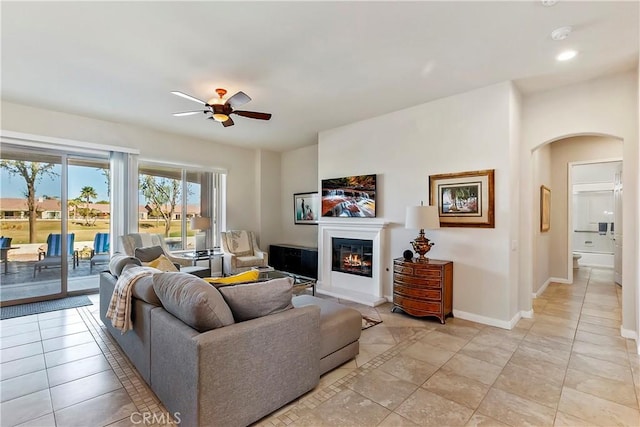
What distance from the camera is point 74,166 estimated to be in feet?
16.4

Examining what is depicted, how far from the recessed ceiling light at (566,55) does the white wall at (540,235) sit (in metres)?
1.95

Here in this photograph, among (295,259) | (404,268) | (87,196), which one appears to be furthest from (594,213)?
(87,196)

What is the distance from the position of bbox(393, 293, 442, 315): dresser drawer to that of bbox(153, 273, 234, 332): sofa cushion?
2658 mm

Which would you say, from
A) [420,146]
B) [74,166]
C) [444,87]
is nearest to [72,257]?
[74,166]

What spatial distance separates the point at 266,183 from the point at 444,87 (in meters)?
4.55

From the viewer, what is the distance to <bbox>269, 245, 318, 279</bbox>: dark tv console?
600cm

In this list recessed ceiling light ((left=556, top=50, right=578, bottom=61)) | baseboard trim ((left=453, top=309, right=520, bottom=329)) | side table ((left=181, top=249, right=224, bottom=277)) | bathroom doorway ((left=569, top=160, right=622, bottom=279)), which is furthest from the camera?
bathroom doorway ((left=569, top=160, right=622, bottom=279))

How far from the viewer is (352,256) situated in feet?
16.8

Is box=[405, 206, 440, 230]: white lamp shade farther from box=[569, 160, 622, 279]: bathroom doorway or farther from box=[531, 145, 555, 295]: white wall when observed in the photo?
box=[569, 160, 622, 279]: bathroom doorway

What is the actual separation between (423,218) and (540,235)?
311 centimetres

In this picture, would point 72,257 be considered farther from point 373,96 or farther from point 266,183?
point 373,96

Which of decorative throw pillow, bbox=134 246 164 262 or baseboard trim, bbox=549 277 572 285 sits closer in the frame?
decorative throw pillow, bbox=134 246 164 262

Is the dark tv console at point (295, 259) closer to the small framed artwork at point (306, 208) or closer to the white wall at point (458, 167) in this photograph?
the small framed artwork at point (306, 208)

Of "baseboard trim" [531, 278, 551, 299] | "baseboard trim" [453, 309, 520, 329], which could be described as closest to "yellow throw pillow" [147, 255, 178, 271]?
"baseboard trim" [453, 309, 520, 329]
